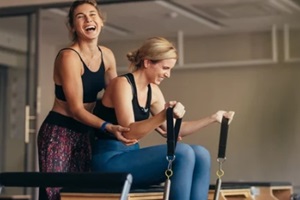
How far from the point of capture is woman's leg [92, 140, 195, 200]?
238 centimetres

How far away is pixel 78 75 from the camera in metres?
2.77

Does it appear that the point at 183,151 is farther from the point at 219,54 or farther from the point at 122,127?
the point at 219,54

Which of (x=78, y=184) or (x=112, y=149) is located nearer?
(x=78, y=184)

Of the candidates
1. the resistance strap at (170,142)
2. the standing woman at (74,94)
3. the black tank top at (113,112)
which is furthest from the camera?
the standing woman at (74,94)

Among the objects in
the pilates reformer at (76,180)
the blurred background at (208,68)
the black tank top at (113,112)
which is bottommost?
the pilates reformer at (76,180)

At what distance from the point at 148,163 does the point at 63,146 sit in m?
0.44

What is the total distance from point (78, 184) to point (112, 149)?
57 cm

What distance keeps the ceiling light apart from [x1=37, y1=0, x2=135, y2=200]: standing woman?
373 centimetres

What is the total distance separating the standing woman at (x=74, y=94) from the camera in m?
2.77

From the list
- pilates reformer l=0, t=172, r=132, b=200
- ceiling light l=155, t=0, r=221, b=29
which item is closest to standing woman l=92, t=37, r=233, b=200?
pilates reformer l=0, t=172, r=132, b=200

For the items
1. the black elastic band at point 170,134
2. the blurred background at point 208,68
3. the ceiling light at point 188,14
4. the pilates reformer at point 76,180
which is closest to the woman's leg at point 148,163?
the black elastic band at point 170,134

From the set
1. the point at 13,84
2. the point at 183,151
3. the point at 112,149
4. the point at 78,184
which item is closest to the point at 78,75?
the point at 112,149

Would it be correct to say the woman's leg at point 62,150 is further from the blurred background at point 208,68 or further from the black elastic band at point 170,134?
the blurred background at point 208,68

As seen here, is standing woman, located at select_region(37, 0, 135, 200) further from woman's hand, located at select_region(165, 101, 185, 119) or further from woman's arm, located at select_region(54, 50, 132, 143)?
woman's hand, located at select_region(165, 101, 185, 119)
